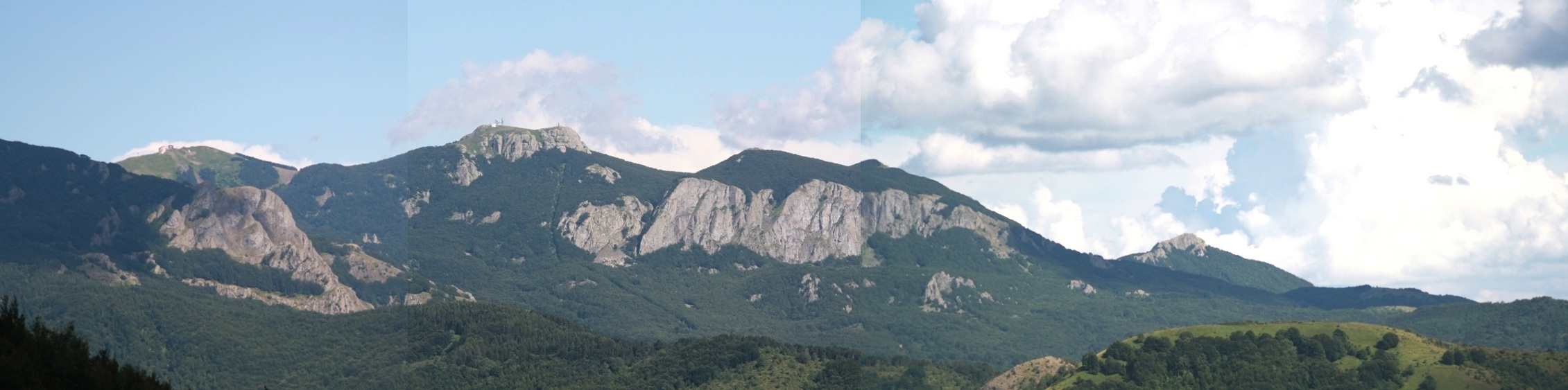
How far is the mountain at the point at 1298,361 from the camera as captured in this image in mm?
100938

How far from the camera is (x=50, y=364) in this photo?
149 feet

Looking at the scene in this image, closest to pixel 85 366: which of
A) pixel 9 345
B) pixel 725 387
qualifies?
pixel 9 345

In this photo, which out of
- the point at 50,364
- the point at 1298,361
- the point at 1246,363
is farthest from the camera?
the point at 1246,363

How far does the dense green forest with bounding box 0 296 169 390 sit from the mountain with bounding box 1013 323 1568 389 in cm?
7602

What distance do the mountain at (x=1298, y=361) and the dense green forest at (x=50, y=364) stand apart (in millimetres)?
76022

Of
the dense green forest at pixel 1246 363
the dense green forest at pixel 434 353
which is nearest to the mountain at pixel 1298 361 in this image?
the dense green forest at pixel 1246 363

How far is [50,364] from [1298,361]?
8718 cm

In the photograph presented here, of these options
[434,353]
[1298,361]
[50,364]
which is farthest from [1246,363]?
[50,364]

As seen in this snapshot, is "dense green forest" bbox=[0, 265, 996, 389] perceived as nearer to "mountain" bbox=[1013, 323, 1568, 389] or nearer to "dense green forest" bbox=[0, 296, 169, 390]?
"mountain" bbox=[1013, 323, 1568, 389]

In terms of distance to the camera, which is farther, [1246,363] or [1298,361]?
[1246,363]

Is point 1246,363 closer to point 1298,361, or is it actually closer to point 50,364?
point 1298,361

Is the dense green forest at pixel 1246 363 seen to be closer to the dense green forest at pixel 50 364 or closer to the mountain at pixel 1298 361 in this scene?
the mountain at pixel 1298 361

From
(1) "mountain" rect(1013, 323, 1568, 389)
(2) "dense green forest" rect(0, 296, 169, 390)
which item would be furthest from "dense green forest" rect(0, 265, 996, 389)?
(2) "dense green forest" rect(0, 296, 169, 390)

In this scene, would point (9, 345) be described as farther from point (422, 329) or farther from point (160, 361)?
point (160, 361)
